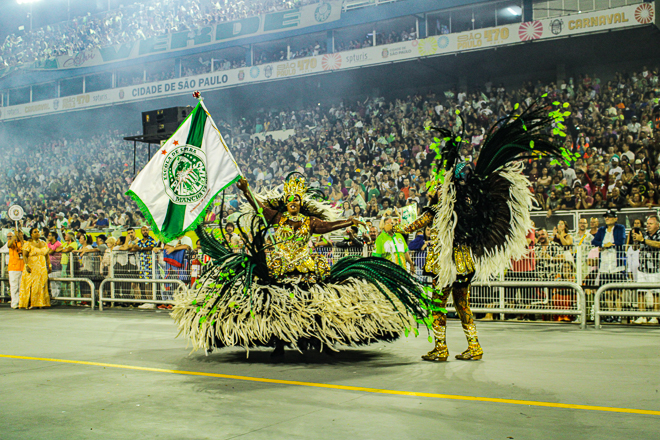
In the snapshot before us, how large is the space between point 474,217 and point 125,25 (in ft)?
91.0

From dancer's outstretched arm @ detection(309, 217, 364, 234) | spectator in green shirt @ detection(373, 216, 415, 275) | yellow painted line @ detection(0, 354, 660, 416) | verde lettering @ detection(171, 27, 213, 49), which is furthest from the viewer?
verde lettering @ detection(171, 27, 213, 49)

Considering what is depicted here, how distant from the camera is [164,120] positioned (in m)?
14.5

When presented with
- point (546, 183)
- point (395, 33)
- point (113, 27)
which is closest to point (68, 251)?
point (546, 183)

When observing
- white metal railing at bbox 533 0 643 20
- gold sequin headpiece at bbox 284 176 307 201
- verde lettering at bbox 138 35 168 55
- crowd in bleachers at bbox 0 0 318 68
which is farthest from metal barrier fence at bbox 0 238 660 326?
verde lettering at bbox 138 35 168 55

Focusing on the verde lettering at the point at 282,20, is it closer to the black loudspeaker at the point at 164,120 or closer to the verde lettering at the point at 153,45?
the verde lettering at the point at 153,45

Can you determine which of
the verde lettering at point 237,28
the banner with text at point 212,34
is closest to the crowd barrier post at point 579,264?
the banner with text at point 212,34

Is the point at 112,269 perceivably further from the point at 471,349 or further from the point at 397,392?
the point at 397,392

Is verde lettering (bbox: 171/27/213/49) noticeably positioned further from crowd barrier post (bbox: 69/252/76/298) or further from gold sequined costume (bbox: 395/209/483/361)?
gold sequined costume (bbox: 395/209/483/361)

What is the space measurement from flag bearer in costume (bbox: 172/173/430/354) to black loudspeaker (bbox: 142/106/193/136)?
8.07m

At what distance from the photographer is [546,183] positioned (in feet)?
45.9

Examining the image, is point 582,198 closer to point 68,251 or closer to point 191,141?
point 191,141

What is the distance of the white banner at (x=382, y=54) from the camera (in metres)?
18.2

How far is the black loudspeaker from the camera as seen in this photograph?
46.2 ft

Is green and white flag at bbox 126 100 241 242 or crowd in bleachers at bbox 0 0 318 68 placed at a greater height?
crowd in bleachers at bbox 0 0 318 68
